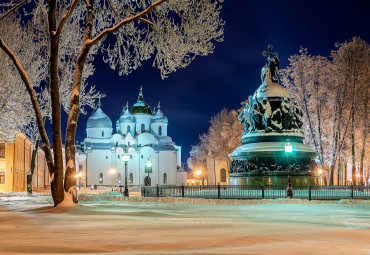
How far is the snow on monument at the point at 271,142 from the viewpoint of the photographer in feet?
80.7

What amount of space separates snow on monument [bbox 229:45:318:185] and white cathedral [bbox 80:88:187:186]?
5967cm

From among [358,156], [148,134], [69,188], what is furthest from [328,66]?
[148,134]

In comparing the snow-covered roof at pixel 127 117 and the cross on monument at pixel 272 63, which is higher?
the snow-covered roof at pixel 127 117

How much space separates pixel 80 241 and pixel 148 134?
270ft

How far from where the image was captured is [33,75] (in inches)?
1107

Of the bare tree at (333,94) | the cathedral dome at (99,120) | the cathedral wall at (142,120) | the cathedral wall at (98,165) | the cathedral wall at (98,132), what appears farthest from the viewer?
the cathedral wall at (142,120)

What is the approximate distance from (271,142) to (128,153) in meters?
64.3

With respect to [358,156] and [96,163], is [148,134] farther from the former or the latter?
[358,156]

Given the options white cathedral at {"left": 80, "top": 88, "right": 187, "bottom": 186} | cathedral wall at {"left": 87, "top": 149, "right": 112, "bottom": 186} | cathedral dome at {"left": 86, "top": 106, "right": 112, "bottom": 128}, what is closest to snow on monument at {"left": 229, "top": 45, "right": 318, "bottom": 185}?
white cathedral at {"left": 80, "top": 88, "right": 187, "bottom": 186}

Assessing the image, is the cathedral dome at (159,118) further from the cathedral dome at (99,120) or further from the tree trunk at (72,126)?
the tree trunk at (72,126)

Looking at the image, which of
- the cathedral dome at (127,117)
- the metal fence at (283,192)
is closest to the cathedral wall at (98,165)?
the cathedral dome at (127,117)

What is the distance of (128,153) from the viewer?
286ft

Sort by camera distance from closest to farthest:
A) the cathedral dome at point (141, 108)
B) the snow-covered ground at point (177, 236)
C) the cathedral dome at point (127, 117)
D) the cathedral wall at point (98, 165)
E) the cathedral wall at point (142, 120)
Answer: the snow-covered ground at point (177, 236) < the cathedral wall at point (98, 165) < the cathedral dome at point (127, 117) < the cathedral wall at point (142, 120) < the cathedral dome at point (141, 108)

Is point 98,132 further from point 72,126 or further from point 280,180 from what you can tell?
point 72,126
